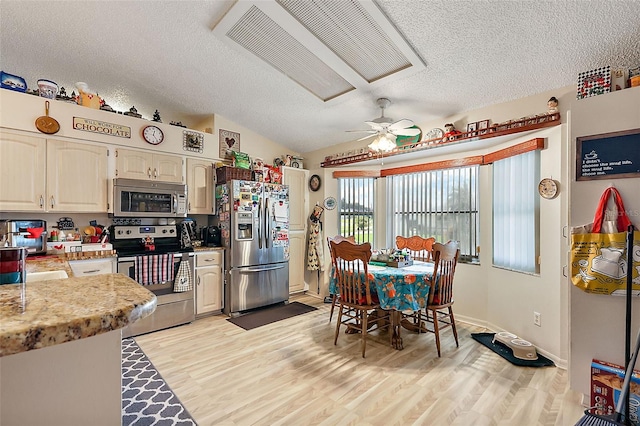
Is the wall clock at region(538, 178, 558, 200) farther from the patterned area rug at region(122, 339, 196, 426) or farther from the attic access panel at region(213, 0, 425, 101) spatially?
the patterned area rug at region(122, 339, 196, 426)

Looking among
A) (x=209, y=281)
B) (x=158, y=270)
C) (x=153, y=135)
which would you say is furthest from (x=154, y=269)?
(x=153, y=135)

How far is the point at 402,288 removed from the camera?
2.64m

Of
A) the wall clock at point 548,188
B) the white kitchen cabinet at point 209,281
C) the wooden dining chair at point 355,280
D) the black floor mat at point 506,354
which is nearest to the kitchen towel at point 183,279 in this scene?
the white kitchen cabinet at point 209,281

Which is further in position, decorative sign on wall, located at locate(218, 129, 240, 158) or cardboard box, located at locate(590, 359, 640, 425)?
decorative sign on wall, located at locate(218, 129, 240, 158)

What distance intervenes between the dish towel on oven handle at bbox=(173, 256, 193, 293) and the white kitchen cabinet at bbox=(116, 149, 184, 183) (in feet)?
3.47

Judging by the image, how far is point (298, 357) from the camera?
2703mm

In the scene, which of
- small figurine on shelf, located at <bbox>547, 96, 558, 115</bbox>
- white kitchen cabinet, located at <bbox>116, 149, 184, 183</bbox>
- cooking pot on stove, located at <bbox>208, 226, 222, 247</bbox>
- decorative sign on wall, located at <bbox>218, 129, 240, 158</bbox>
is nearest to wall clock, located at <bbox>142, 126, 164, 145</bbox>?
white kitchen cabinet, located at <bbox>116, 149, 184, 183</bbox>

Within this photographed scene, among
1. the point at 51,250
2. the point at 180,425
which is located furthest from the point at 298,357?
the point at 51,250

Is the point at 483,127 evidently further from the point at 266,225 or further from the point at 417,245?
the point at 266,225

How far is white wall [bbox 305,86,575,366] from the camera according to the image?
2.62m

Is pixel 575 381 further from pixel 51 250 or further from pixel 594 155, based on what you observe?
pixel 51 250

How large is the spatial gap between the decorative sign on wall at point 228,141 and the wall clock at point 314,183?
49.0 inches

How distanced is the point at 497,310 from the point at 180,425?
3153 millimetres

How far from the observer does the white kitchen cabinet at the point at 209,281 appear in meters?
3.69
